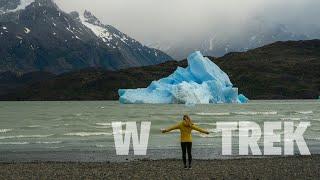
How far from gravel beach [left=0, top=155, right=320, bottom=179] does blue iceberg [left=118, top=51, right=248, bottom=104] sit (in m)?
80.2

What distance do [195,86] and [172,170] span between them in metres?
85.0

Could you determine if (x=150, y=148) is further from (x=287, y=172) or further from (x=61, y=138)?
(x=287, y=172)

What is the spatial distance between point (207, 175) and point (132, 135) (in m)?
25.7

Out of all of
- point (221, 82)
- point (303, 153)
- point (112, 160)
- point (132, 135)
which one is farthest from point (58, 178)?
point (221, 82)

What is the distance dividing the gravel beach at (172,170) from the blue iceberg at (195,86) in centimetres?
8020

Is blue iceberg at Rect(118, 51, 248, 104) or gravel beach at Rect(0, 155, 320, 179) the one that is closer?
gravel beach at Rect(0, 155, 320, 179)

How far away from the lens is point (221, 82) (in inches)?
4437

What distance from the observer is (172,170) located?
2156 centimetres

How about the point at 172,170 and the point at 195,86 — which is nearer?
the point at 172,170

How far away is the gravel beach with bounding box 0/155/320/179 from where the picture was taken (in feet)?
65.7

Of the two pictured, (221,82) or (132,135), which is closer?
(132,135)

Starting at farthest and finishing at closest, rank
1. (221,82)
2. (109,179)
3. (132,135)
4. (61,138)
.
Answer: (221,82) → (132,135) → (61,138) → (109,179)

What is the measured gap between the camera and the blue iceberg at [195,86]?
10744 centimetres

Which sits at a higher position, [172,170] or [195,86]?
[195,86]
